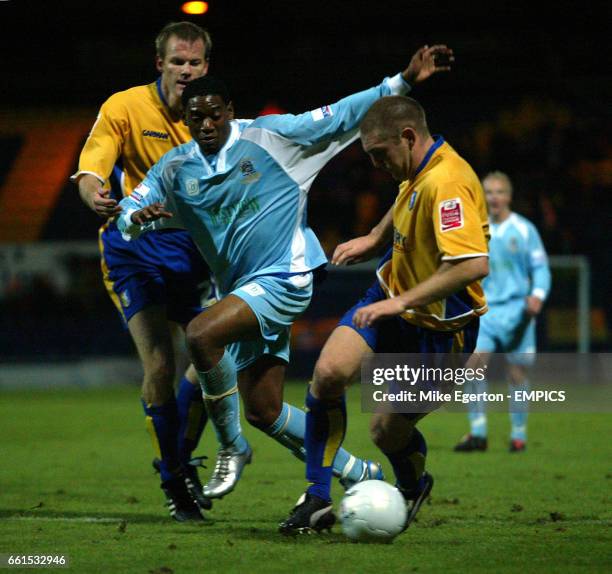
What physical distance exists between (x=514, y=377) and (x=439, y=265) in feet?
15.6

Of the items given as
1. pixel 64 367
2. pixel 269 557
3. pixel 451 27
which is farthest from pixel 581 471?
pixel 451 27

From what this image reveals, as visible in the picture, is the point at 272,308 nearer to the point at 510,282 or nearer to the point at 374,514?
the point at 374,514

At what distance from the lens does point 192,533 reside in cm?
525

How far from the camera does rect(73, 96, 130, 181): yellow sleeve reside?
586 centimetres

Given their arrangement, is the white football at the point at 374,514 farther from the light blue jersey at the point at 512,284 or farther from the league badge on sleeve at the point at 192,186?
the light blue jersey at the point at 512,284

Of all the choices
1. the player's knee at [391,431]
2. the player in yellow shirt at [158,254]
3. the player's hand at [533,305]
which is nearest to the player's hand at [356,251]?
the player's knee at [391,431]

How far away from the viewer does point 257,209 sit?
556cm

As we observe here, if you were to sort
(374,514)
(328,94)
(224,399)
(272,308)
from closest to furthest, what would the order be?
(374,514) < (272,308) < (224,399) < (328,94)

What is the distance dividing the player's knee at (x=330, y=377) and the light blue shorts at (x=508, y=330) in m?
4.86

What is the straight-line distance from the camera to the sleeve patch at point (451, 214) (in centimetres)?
477

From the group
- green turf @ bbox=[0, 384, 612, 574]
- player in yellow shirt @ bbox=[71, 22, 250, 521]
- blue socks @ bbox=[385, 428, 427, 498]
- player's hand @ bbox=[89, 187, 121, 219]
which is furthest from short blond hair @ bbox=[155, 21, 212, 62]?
green turf @ bbox=[0, 384, 612, 574]

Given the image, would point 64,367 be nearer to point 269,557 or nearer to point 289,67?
point 289,67

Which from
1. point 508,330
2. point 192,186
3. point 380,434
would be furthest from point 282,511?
point 508,330

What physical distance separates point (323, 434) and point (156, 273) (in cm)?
148
